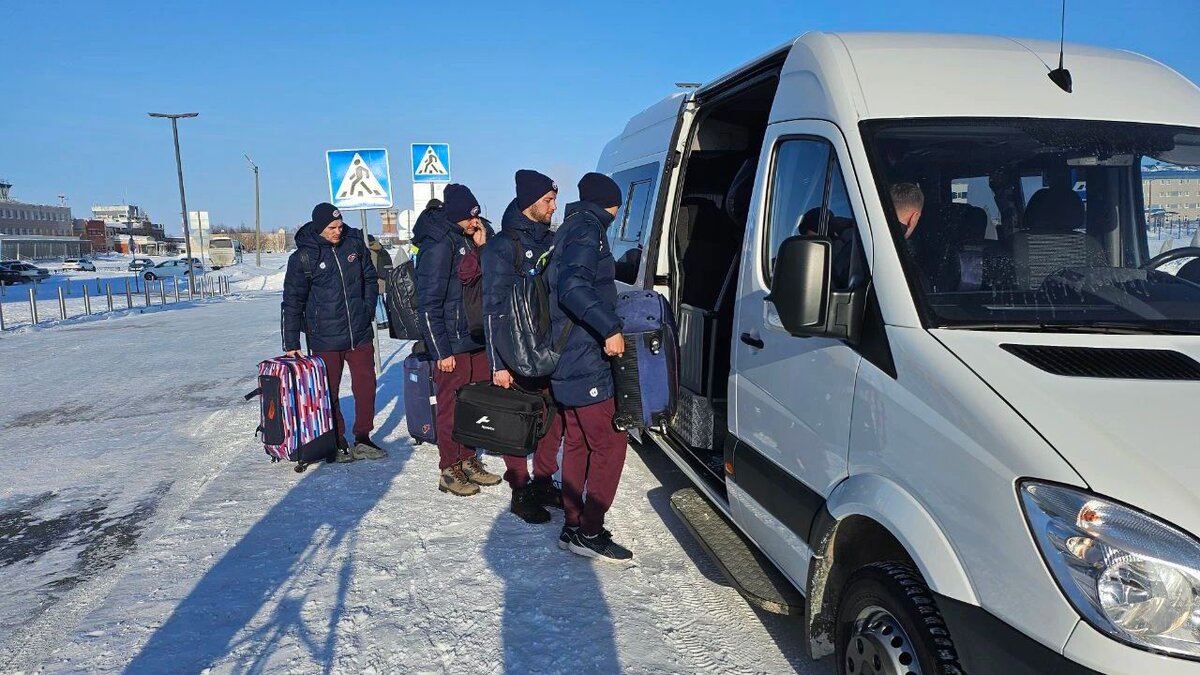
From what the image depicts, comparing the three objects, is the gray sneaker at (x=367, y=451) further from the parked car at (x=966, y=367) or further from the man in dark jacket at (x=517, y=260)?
the parked car at (x=966, y=367)

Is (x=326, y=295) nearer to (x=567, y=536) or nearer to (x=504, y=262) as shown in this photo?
(x=504, y=262)

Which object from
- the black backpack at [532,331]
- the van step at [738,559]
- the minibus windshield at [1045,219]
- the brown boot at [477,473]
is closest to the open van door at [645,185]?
the black backpack at [532,331]

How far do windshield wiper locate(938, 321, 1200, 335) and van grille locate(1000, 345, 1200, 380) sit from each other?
5.4 inches

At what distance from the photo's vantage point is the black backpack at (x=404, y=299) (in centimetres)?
558

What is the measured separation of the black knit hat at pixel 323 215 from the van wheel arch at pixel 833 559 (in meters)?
4.37

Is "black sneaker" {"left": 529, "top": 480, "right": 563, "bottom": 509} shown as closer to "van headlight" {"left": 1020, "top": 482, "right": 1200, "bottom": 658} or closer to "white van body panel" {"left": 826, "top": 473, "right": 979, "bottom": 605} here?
"white van body panel" {"left": 826, "top": 473, "right": 979, "bottom": 605}

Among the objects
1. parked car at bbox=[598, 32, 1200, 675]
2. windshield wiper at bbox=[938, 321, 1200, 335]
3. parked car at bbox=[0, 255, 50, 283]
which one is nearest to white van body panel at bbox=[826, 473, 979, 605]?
parked car at bbox=[598, 32, 1200, 675]

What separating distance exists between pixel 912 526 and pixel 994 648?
37 centimetres

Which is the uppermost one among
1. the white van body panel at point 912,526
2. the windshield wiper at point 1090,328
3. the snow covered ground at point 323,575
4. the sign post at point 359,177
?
the sign post at point 359,177

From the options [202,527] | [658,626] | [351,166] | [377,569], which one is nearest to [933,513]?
[658,626]

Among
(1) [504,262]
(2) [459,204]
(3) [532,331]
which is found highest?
(2) [459,204]

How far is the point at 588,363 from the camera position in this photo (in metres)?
3.99

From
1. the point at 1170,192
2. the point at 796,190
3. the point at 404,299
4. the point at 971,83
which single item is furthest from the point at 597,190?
the point at 1170,192

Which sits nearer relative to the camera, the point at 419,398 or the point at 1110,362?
the point at 1110,362
